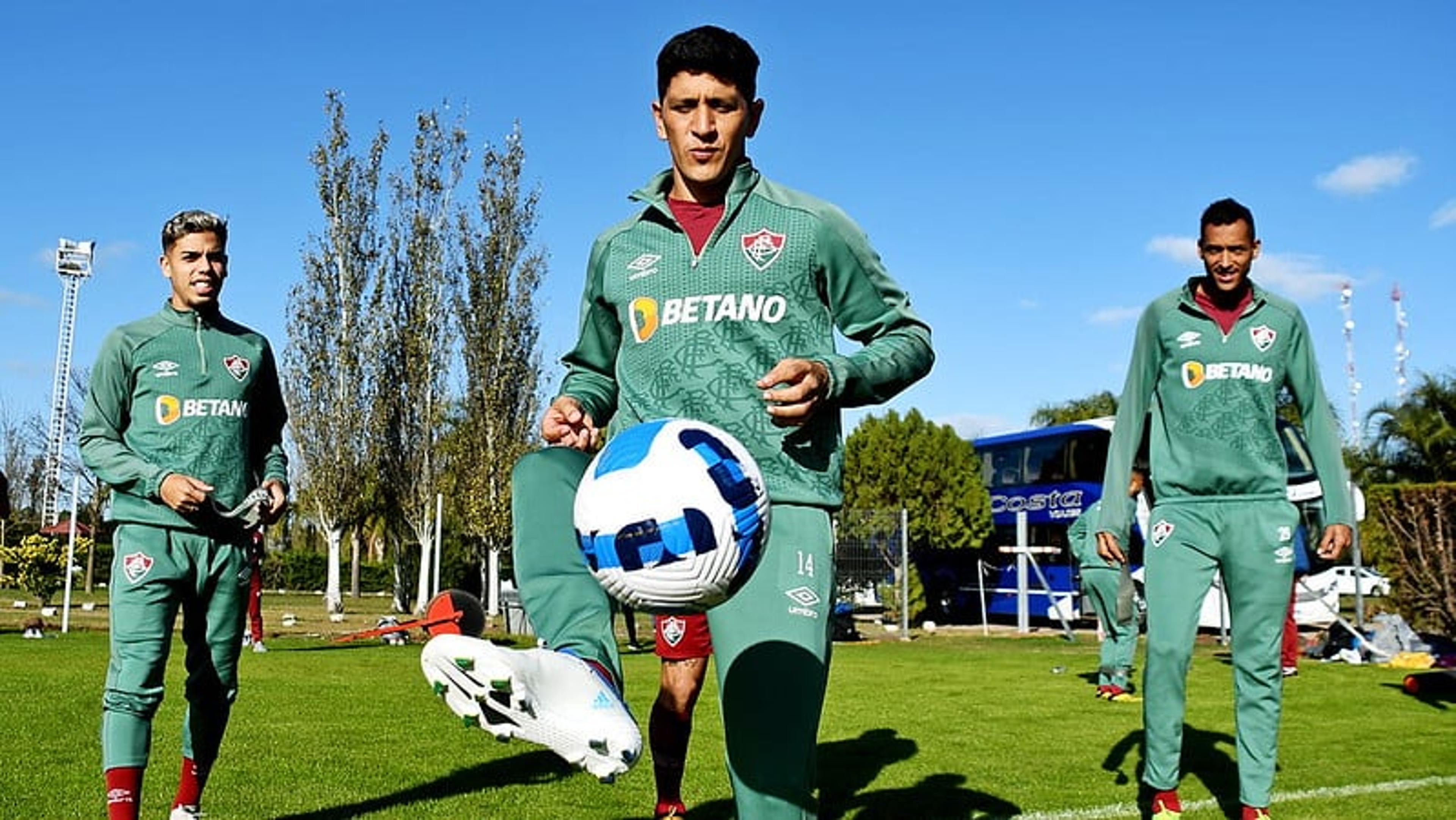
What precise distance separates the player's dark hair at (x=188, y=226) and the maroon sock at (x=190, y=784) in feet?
7.71

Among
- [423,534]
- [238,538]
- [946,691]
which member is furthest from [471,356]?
[238,538]

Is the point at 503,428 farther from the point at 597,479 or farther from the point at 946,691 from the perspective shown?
the point at 597,479

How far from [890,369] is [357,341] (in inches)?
1597

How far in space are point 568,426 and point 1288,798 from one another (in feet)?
17.5

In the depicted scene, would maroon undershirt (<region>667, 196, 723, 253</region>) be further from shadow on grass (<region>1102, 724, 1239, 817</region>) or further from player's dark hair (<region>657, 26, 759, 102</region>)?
shadow on grass (<region>1102, 724, 1239, 817</region>)

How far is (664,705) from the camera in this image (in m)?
5.98

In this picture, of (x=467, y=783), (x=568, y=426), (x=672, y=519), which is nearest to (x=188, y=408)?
(x=467, y=783)

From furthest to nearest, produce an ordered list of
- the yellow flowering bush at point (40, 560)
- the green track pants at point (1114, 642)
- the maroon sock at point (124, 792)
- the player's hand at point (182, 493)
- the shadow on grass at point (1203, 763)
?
the yellow flowering bush at point (40, 560) → the green track pants at point (1114, 642) → the shadow on grass at point (1203, 763) → the player's hand at point (182, 493) → the maroon sock at point (124, 792)

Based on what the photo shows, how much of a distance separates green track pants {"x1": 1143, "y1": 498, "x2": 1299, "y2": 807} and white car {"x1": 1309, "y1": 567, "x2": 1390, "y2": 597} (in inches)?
716

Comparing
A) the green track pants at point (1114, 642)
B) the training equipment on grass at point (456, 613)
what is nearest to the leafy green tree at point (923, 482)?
the green track pants at point (1114, 642)

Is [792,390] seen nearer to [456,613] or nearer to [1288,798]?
[456,613]

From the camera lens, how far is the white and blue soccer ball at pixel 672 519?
112 inches

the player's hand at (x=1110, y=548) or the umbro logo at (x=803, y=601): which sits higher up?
the player's hand at (x=1110, y=548)

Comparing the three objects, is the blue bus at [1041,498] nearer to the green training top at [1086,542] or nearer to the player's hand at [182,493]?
the green training top at [1086,542]
